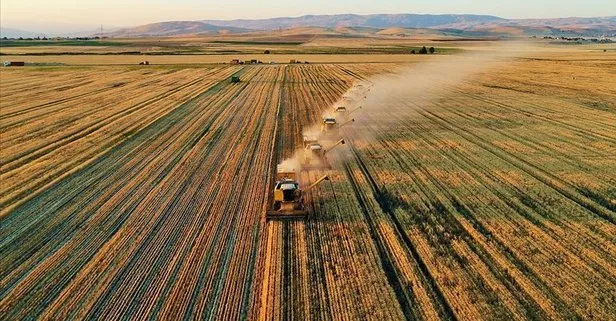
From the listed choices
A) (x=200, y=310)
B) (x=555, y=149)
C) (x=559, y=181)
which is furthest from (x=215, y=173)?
(x=555, y=149)

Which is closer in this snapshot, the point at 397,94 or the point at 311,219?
the point at 311,219

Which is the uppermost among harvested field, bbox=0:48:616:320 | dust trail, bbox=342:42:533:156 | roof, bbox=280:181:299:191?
dust trail, bbox=342:42:533:156

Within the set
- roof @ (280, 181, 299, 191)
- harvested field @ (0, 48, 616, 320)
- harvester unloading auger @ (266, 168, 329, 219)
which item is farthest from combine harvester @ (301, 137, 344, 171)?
roof @ (280, 181, 299, 191)

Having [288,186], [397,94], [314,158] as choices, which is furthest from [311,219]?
[397,94]

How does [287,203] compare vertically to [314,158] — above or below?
below

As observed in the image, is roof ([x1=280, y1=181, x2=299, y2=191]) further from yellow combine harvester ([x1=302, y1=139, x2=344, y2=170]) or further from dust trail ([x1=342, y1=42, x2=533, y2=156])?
dust trail ([x1=342, y1=42, x2=533, y2=156])

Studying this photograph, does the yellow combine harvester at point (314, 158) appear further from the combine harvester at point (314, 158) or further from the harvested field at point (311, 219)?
the harvested field at point (311, 219)

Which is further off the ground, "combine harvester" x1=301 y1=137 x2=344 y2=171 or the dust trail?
the dust trail

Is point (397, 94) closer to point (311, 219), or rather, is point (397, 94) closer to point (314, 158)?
point (314, 158)

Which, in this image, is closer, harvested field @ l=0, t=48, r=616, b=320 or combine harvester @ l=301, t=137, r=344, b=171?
harvested field @ l=0, t=48, r=616, b=320

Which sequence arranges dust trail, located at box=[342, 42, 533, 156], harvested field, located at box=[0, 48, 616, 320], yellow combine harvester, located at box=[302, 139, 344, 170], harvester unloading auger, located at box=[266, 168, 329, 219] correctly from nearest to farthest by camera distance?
harvested field, located at box=[0, 48, 616, 320] → harvester unloading auger, located at box=[266, 168, 329, 219] → yellow combine harvester, located at box=[302, 139, 344, 170] → dust trail, located at box=[342, 42, 533, 156]
